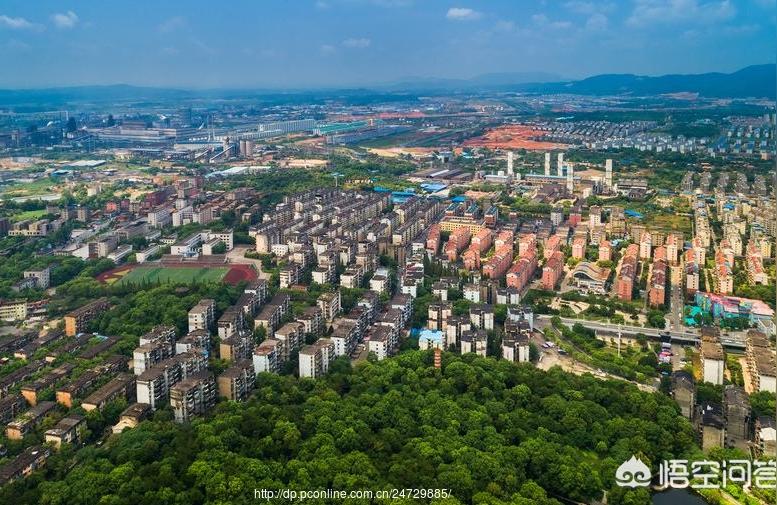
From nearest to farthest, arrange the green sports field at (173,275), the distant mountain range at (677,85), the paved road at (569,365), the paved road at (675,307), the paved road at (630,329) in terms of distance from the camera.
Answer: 1. the paved road at (569,365)
2. the paved road at (630,329)
3. the paved road at (675,307)
4. the green sports field at (173,275)
5. the distant mountain range at (677,85)

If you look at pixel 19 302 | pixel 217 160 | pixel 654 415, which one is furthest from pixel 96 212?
A: pixel 654 415

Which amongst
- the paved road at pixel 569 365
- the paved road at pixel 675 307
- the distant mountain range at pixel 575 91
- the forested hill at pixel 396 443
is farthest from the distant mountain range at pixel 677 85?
the forested hill at pixel 396 443

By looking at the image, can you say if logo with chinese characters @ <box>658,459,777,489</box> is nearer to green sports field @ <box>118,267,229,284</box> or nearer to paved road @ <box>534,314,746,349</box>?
paved road @ <box>534,314,746,349</box>

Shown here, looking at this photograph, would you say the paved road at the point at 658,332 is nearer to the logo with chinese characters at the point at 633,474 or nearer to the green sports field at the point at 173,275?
the logo with chinese characters at the point at 633,474

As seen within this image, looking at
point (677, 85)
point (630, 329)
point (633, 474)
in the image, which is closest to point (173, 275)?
point (630, 329)

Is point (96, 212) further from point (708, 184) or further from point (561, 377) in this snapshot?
point (708, 184)

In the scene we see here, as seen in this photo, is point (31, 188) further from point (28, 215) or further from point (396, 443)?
point (396, 443)

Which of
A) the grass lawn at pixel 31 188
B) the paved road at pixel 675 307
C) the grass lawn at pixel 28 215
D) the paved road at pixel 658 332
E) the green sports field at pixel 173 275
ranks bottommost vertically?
the paved road at pixel 658 332
